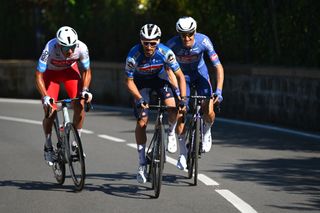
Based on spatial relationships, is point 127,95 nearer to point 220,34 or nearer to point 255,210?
point 220,34

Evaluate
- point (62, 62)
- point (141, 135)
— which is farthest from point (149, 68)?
point (62, 62)

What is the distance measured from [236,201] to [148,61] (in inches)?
75.1

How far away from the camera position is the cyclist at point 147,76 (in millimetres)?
10398

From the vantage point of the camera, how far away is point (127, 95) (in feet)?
74.8

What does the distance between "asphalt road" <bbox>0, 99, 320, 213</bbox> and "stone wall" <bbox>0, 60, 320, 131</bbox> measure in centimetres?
56

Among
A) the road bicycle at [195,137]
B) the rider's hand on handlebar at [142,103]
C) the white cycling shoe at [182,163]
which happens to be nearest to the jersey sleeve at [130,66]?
the rider's hand on handlebar at [142,103]

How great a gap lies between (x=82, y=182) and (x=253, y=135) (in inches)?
246

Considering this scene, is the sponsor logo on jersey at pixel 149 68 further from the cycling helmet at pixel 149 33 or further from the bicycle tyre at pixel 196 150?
the bicycle tyre at pixel 196 150

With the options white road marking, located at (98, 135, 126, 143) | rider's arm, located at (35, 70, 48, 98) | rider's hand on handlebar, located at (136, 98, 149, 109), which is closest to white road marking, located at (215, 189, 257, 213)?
rider's hand on handlebar, located at (136, 98, 149, 109)

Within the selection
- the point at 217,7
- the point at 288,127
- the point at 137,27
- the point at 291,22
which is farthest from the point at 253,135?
the point at 137,27

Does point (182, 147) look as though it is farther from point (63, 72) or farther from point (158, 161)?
point (63, 72)

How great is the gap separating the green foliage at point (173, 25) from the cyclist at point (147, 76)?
26.7 ft

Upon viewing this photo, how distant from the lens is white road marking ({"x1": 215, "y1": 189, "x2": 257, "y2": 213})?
371 inches

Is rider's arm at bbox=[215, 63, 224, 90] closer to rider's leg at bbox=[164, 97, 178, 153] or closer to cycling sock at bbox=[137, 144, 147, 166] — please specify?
rider's leg at bbox=[164, 97, 178, 153]
